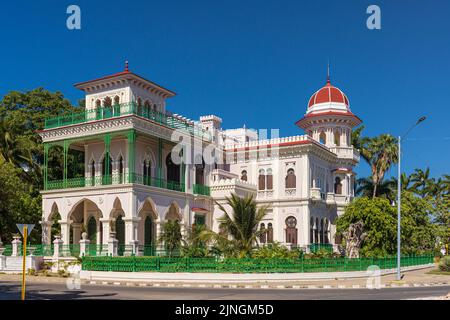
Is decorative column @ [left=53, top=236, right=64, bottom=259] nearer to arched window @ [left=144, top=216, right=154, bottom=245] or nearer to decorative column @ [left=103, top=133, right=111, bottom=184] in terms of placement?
decorative column @ [left=103, top=133, right=111, bottom=184]

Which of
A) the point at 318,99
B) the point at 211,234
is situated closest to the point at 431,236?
the point at 318,99

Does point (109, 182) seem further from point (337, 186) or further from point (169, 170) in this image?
point (337, 186)

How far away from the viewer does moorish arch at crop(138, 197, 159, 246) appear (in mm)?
35375

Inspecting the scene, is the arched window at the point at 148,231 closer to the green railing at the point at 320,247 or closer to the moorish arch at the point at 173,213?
the moorish arch at the point at 173,213

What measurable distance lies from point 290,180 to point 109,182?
1412 cm

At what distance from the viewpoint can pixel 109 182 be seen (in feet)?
113

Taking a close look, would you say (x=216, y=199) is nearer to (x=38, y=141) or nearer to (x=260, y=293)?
(x=38, y=141)

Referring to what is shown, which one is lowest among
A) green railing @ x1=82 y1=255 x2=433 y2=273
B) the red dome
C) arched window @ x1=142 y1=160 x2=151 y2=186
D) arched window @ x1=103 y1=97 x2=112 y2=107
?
green railing @ x1=82 y1=255 x2=433 y2=273

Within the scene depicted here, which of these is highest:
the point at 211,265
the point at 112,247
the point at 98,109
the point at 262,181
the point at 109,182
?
the point at 98,109

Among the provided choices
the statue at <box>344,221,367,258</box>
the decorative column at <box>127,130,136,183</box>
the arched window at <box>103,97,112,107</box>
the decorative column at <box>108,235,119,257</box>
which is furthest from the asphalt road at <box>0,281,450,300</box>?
the arched window at <box>103,97,112,107</box>

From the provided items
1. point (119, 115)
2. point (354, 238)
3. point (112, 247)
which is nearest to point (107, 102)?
point (119, 115)

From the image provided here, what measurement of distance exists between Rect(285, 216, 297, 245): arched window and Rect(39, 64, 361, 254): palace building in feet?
0.24

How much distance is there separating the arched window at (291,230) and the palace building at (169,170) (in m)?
0.07

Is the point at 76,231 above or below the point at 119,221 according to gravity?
below
